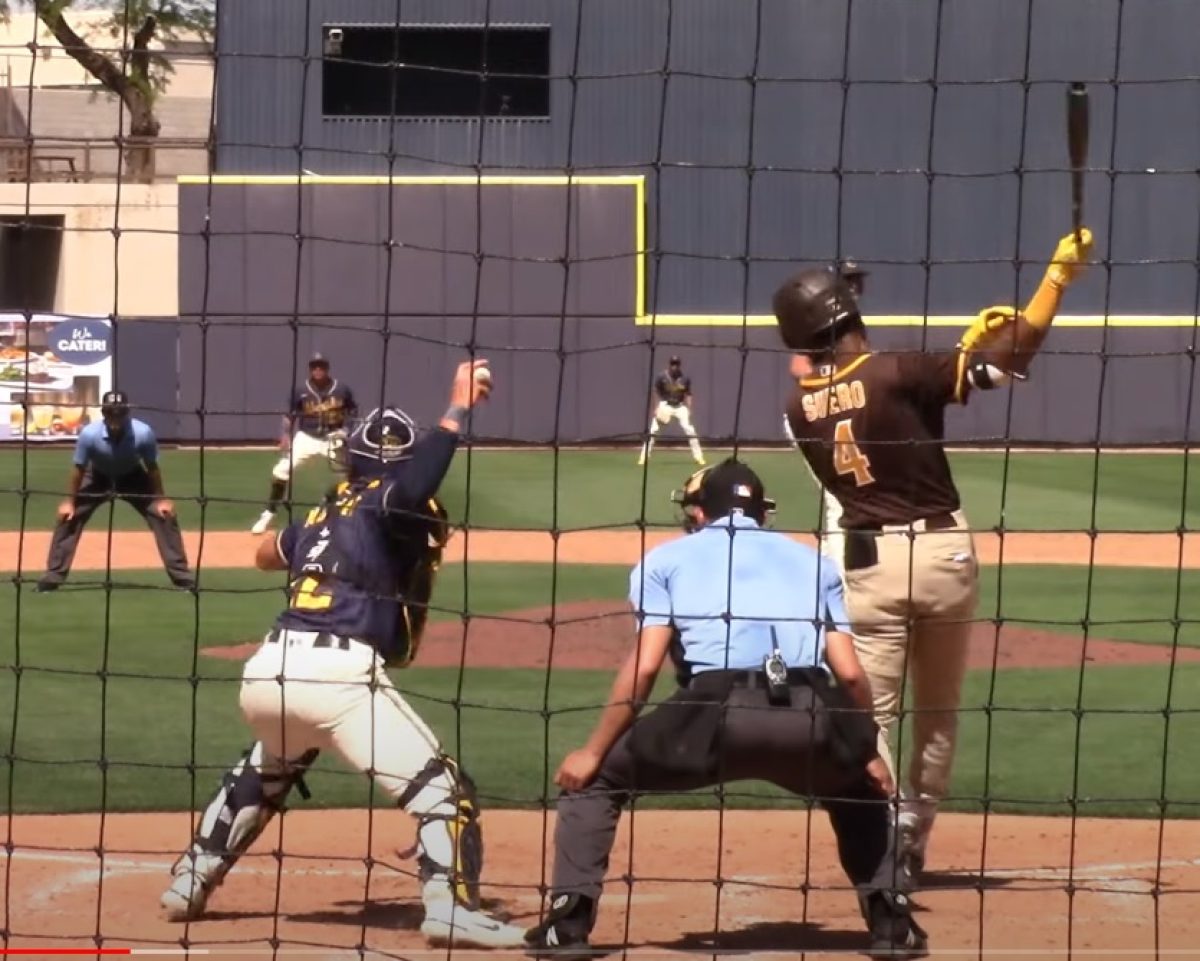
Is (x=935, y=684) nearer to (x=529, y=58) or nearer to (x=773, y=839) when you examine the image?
(x=773, y=839)

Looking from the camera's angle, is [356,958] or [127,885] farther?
[127,885]

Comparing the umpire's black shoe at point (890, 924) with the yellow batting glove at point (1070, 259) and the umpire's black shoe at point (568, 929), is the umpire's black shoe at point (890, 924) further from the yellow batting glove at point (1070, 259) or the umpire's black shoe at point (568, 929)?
the yellow batting glove at point (1070, 259)

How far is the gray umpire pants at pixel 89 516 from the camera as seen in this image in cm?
1498

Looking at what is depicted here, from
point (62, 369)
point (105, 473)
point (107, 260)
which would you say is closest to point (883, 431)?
point (105, 473)

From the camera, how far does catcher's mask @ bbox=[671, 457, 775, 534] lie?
6.07 metres

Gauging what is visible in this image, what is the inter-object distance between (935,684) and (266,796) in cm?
207

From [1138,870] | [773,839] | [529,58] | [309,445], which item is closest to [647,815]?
[773,839]

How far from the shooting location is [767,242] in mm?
30547

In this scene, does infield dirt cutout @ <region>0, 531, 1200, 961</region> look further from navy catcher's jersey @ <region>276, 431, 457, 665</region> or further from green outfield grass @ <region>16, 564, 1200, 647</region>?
green outfield grass @ <region>16, 564, 1200, 647</region>

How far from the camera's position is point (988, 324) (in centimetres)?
614

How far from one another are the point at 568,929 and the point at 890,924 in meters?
0.90

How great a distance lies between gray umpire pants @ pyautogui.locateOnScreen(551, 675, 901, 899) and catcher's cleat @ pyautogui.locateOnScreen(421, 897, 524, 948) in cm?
28

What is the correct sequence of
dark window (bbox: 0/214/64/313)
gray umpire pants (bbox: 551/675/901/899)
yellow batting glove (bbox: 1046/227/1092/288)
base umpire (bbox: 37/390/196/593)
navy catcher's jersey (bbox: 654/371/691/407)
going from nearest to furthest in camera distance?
gray umpire pants (bbox: 551/675/901/899) < yellow batting glove (bbox: 1046/227/1092/288) < base umpire (bbox: 37/390/196/593) < navy catcher's jersey (bbox: 654/371/691/407) < dark window (bbox: 0/214/64/313)

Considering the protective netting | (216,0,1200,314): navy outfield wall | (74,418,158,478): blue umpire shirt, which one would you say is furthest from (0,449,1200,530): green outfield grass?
(74,418,158,478): blue umpire shirt
